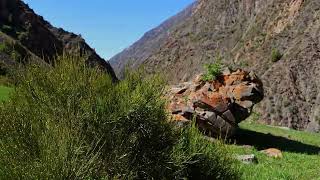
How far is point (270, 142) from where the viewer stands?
85.0 feet

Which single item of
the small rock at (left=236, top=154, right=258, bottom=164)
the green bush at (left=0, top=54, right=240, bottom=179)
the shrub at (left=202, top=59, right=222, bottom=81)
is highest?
the green bush at (left=0, top=54, right=240, bottom=179)

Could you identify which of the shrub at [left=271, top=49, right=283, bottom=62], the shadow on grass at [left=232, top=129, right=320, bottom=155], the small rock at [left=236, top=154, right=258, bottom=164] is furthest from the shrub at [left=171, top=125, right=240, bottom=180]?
the shrub at [left=271, top=49, right=283, bottom=62]

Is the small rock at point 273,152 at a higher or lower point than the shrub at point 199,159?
lower

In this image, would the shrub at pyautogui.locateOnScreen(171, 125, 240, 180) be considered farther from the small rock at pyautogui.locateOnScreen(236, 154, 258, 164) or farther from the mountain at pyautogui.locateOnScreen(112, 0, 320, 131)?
the mountain at pyautogui.locateOnScreen(112, 0, 320, 131)

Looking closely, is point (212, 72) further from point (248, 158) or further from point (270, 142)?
point (248, 158)

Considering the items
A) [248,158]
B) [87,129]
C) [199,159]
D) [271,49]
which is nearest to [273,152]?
[248,158]

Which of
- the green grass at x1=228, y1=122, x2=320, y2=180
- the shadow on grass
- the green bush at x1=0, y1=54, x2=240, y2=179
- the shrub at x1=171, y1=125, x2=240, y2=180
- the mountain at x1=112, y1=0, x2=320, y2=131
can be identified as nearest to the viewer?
the green bush at x1=0, y1=54, x2=240, y2=179

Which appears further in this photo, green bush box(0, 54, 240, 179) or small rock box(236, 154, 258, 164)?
small rock box(236, 154, 258, 164)

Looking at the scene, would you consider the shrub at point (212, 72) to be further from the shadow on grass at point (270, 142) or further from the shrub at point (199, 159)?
the shrub at point (199, 159)

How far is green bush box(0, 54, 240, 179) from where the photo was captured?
871cm

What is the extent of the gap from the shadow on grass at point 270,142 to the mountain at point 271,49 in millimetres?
20211

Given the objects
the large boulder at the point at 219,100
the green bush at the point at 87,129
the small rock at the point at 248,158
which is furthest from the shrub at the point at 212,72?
the green bush at the point at 87,129

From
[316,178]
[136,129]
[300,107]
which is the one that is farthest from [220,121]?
[300,107]

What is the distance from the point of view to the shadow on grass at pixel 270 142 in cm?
2460
